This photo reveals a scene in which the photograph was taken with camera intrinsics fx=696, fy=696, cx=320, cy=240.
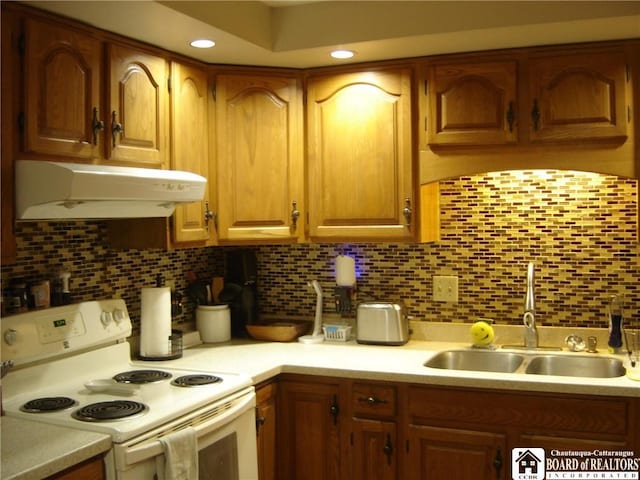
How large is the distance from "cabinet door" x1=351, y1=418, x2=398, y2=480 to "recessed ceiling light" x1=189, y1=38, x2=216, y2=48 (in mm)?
1550

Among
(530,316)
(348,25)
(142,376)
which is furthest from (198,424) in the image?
(348,25)

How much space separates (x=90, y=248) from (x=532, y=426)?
1790 mm

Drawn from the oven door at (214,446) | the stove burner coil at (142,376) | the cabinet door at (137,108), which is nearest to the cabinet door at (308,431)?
the oven door at (214,446)

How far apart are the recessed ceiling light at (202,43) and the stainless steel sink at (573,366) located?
5.83 feet

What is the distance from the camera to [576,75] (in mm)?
2691

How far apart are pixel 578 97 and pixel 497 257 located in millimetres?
773

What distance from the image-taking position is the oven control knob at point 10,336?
2.26m

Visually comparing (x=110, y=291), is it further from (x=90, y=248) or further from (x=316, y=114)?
(x=316, y=114)

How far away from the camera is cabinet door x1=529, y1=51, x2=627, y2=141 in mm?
2639

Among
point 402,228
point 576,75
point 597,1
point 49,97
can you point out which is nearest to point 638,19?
point 597,1

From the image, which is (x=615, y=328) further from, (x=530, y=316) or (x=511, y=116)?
(x=511, y=116)

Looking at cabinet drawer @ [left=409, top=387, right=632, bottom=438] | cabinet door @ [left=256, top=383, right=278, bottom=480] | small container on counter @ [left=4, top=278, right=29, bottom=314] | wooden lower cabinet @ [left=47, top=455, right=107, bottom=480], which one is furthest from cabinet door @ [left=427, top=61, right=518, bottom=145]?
wooden lower cabinet @ [left=47, top=455, right=107, bottom=480]

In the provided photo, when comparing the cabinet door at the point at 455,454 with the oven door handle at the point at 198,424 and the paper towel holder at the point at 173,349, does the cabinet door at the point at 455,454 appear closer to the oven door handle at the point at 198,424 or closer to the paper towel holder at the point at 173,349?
the oven door handle at the point at 198,424

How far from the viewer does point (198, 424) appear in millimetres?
2221
